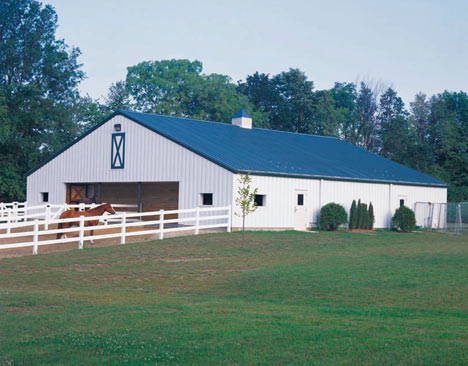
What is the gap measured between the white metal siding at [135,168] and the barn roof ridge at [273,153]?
447mm

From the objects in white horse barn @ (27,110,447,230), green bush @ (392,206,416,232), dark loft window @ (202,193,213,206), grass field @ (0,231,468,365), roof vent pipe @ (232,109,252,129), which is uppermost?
roof vent pipe @ (232,109,252,129)

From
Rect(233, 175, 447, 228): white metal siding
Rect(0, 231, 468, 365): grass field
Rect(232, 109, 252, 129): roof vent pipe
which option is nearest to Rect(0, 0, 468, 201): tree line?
Rect(232, 109, 252, 129): roof vent pipe

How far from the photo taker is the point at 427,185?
133 ft

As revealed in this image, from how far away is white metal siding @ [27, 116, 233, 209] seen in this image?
30328 millimetres

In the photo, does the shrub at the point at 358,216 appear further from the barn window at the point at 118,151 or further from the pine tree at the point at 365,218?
the barn window at the point at 118,151

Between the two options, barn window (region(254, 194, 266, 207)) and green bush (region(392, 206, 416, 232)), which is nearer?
barn window (region(254, 194, 266, 207))

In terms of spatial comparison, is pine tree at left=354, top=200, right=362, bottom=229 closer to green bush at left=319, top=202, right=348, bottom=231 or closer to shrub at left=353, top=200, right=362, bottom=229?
shrub at left=353, top=200, right=362, bottom=229

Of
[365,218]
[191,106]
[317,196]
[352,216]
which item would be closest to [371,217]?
[365,218]

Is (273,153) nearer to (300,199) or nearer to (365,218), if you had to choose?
(300,199)

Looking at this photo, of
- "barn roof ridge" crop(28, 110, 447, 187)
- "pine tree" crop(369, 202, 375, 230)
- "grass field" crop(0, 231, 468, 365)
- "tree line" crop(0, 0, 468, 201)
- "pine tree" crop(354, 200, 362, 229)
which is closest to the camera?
"grass field" crop(0, 231, 468, 365)

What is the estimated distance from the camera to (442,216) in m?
39.9

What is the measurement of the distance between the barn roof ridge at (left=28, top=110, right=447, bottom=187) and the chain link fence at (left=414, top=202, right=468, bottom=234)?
1.59 m

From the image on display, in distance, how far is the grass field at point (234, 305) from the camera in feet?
29.6

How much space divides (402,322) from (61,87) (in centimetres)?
5230
